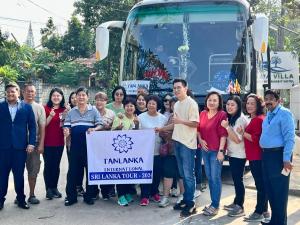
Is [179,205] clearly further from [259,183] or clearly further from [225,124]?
[225,124]

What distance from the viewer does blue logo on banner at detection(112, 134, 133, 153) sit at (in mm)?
5926

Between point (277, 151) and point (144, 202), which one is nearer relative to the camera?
point (277, 151)

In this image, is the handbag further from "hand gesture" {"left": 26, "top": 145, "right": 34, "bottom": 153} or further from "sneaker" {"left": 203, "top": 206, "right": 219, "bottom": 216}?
"hand gesture" {"left": 26, "top": 145, "right": 34, "bottom": 153}

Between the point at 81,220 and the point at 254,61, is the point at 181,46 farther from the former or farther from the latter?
the point at 81,220

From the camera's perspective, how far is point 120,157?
5.98 m

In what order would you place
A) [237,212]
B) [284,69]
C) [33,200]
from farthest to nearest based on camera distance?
[284,69], [33,200], [237,212]

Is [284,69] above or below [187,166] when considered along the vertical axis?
above

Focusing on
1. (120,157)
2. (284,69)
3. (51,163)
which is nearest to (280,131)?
(120,157)

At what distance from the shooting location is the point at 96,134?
5887 millimetres

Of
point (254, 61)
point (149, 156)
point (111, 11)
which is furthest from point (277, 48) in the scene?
point (149, 156)

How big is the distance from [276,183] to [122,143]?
89.6 inches

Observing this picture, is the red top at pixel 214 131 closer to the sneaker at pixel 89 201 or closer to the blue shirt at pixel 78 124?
the blue shirt at pixel 78 124

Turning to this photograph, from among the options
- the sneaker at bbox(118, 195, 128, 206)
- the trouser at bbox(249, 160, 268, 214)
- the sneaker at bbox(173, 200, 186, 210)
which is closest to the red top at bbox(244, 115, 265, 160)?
the trouser at bbox(249, 160, 268, 214)

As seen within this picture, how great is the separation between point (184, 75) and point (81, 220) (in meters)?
3.20
